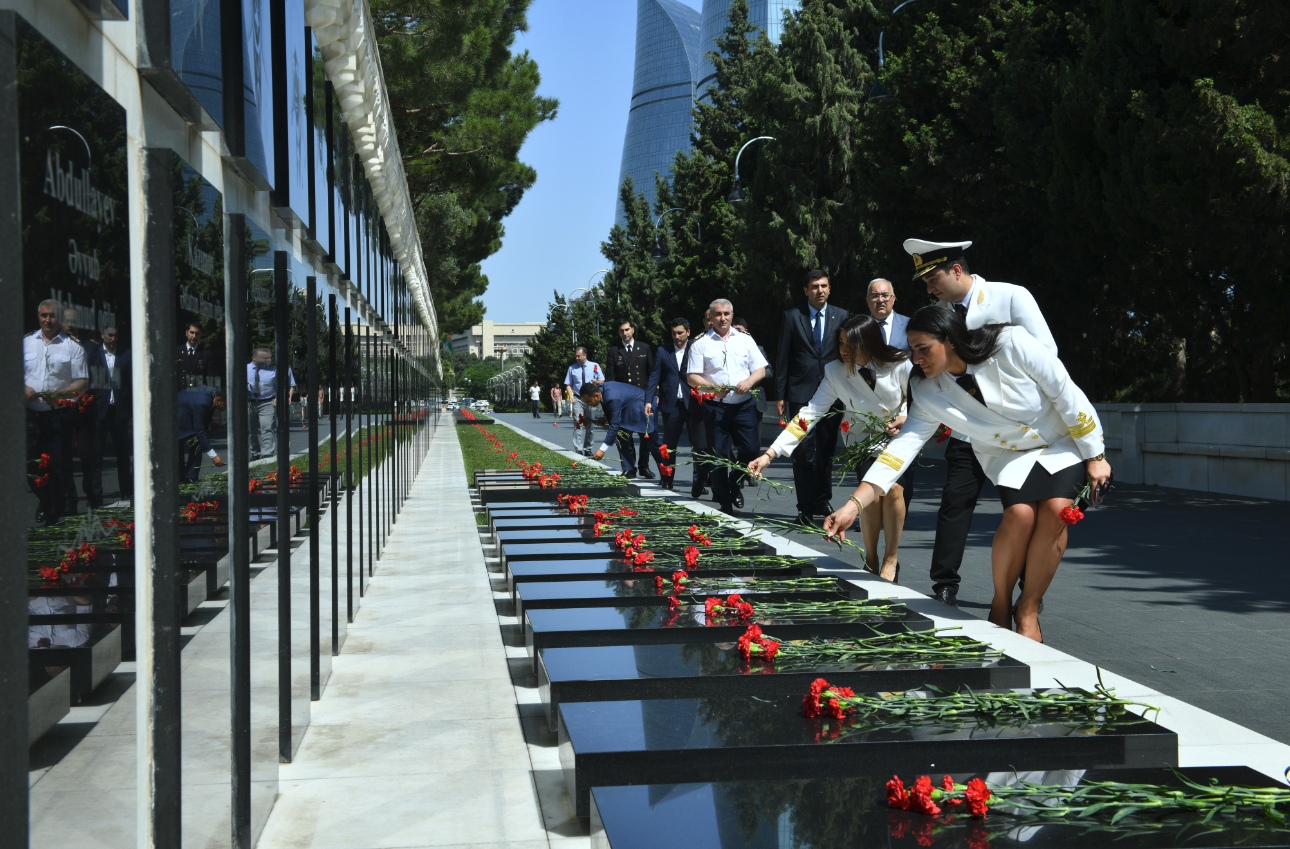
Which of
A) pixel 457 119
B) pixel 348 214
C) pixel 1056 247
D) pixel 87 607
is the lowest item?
pixel 87 607

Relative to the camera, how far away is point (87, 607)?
5.83 feet

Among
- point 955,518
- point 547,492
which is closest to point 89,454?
point 955,518

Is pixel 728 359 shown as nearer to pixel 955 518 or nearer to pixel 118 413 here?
pixel 955 518

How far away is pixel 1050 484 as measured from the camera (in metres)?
5.13

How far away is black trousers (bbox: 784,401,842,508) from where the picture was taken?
9031mm

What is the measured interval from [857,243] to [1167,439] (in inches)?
570

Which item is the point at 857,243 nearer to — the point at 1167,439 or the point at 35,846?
the point at 1167,439

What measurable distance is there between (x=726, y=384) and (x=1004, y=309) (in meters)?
5.82

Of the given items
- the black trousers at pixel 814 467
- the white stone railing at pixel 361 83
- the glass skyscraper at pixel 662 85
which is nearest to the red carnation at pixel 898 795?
the white stone railing at pixel 361 83

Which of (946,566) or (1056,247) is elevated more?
(1056,247)

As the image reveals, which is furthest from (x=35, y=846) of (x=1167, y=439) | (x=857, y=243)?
(x=857, y=243)

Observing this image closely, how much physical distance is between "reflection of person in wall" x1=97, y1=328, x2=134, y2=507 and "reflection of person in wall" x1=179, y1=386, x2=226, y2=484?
349mm

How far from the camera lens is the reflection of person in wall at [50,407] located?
152cm

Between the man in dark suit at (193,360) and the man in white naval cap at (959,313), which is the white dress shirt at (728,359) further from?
the man in dark suit at (193,360)
